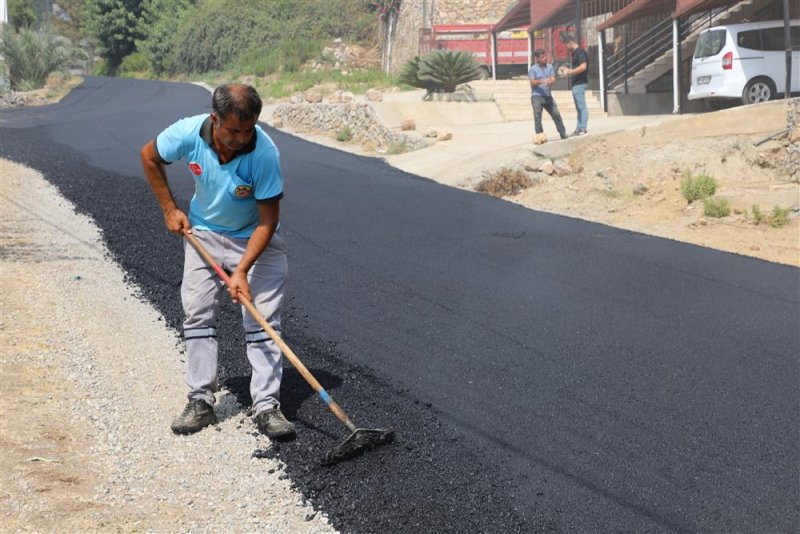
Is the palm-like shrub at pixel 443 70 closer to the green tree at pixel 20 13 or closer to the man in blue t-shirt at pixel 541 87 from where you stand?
the man in blue t-shirt at pixel 541 87

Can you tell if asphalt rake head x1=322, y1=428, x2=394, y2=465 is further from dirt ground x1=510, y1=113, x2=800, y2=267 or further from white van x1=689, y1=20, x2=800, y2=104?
white van x1=689, y1=20, x2=800, y2=104

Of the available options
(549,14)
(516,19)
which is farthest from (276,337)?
(516,19)

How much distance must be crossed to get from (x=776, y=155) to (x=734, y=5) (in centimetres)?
840

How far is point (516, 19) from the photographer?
30234 millimetres

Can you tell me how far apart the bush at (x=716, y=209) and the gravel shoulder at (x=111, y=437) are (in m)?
7.28

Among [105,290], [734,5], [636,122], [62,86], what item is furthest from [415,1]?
[105,290]

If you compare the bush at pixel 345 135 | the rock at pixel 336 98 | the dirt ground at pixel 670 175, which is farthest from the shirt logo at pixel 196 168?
the rock at pixel 336 98

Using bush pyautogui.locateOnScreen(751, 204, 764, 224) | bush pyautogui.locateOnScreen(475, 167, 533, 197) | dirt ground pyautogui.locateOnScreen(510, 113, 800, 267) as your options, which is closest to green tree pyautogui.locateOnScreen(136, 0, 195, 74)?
bush pyautogui.locateOnScreen(475, 167, 533, 197)

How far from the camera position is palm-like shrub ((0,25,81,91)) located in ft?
114

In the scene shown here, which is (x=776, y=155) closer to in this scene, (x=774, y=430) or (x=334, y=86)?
(x=774, y=430)

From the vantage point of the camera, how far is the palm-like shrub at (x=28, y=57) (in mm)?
34875

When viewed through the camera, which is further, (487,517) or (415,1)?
(415,1)

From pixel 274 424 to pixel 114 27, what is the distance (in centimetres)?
5070

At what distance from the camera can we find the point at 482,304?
736 centimetres
